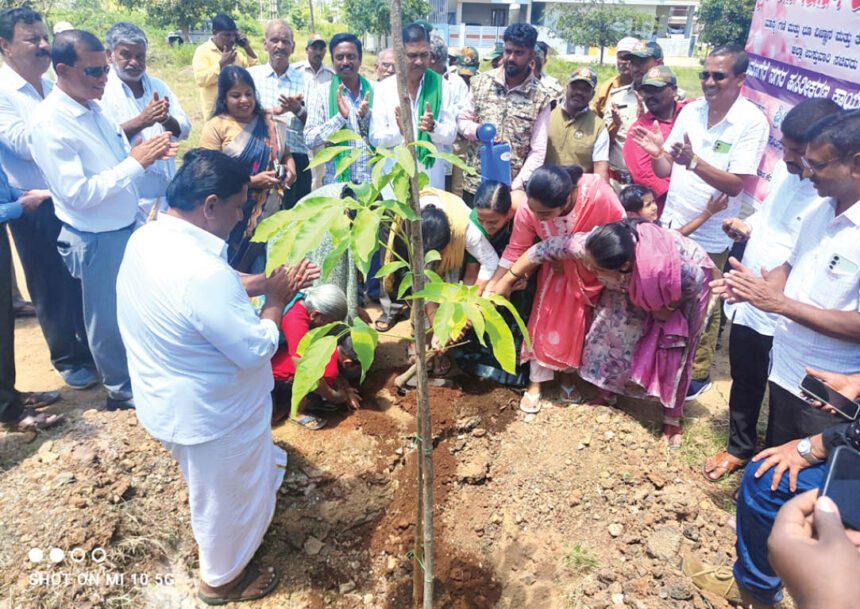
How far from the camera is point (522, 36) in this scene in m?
3.73

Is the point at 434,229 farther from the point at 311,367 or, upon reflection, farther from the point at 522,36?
the point at 311,367

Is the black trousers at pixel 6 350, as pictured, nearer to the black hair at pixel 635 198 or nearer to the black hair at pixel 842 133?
the black hair at pixel 635 198

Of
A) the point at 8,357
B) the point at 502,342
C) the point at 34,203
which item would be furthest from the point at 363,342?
the point at 34,203

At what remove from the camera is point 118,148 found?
300 centimetres

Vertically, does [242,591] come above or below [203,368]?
below

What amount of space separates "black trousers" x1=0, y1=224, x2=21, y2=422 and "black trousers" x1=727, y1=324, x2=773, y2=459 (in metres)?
3.77

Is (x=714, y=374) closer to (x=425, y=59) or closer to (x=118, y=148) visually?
(x=425, y=59)

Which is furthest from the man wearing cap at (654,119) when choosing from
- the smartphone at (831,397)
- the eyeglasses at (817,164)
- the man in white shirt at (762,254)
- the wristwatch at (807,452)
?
the wristwatch at (807,452)

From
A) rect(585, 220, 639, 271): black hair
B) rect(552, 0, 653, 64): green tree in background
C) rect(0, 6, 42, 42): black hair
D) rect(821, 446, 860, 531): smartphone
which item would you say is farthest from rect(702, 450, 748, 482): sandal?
rect(552, 0, 653, 64): green tree in background

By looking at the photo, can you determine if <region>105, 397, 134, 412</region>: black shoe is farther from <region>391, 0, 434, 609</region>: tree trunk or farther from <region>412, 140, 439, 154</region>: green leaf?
<region>412, 140, 439, 154</region>: green leaf

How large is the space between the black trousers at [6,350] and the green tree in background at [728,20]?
2855 centimetres

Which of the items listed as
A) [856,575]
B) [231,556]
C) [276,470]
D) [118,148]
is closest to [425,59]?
[118,148]

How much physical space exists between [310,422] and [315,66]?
3607 millimetres

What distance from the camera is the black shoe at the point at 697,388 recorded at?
3.56 m
